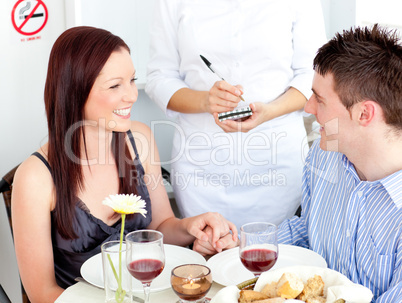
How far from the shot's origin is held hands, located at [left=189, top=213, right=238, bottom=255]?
1594 millimetres

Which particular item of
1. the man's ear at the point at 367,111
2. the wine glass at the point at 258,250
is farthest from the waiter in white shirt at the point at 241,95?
the wine glass at the point at 258,250

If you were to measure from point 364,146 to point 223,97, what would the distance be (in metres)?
0.61

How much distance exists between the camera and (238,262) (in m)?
1.49

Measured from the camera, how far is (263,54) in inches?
81.7

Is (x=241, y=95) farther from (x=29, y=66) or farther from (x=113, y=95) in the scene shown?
(x=29, y=66)

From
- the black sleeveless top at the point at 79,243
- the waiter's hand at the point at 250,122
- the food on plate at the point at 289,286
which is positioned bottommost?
the black sleeveless top at the point at 79,243

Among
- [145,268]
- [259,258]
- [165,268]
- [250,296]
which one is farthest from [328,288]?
[165,268]

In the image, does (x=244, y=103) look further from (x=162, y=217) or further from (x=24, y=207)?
(x=24, y=207)

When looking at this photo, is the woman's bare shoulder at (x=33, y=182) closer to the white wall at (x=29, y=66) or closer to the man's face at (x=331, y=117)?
the white wall at (x=29, y=66)

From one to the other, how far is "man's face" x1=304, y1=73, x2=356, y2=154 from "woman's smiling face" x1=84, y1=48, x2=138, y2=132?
60 centimetres

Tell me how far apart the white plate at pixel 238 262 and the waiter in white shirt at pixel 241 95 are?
2.00 feet

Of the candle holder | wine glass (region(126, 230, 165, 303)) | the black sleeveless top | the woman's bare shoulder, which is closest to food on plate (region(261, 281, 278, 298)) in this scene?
the candle holder

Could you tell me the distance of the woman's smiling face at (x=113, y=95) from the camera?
1.78 meters

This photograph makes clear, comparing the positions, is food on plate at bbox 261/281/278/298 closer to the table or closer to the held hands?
the table
